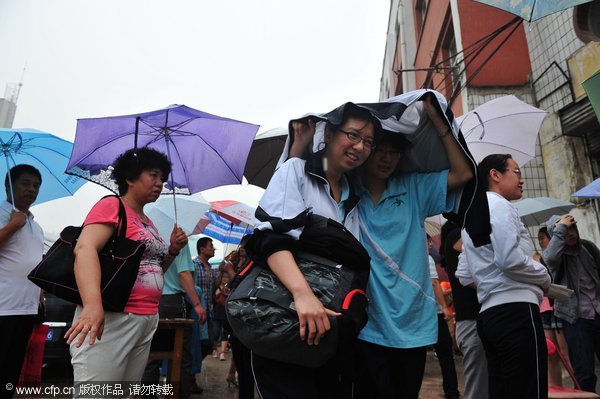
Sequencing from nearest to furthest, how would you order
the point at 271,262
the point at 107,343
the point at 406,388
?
the point at 271,262, the point at 406,388, the point at 107,343

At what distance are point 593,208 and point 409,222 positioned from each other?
20.8 ft

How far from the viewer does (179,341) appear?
11.7ft

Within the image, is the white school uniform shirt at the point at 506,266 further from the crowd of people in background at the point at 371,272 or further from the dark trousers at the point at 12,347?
Answer: the dark trousers at the point at 12,347

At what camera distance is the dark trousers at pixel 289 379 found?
1.46 metres

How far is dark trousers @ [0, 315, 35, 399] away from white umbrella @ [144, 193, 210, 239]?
268cm

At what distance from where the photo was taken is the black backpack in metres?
1.36

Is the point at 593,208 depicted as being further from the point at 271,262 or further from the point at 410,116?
the point at 271,262

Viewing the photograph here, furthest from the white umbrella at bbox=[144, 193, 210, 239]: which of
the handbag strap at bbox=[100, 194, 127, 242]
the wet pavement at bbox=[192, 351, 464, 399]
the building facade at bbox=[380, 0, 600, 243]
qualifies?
the building facade at bbox=[380, 0, 600, 243]

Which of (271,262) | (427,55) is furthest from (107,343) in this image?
(427,55)

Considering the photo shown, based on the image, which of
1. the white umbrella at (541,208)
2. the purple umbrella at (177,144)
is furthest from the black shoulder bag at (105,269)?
the white umbrella at (541,208)

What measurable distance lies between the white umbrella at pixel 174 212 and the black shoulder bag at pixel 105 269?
139 inches

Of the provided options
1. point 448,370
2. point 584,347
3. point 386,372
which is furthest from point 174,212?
point 584,347

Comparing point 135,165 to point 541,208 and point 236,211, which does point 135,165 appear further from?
point 541,208

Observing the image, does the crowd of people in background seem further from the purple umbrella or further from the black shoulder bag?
the purple umbrella
